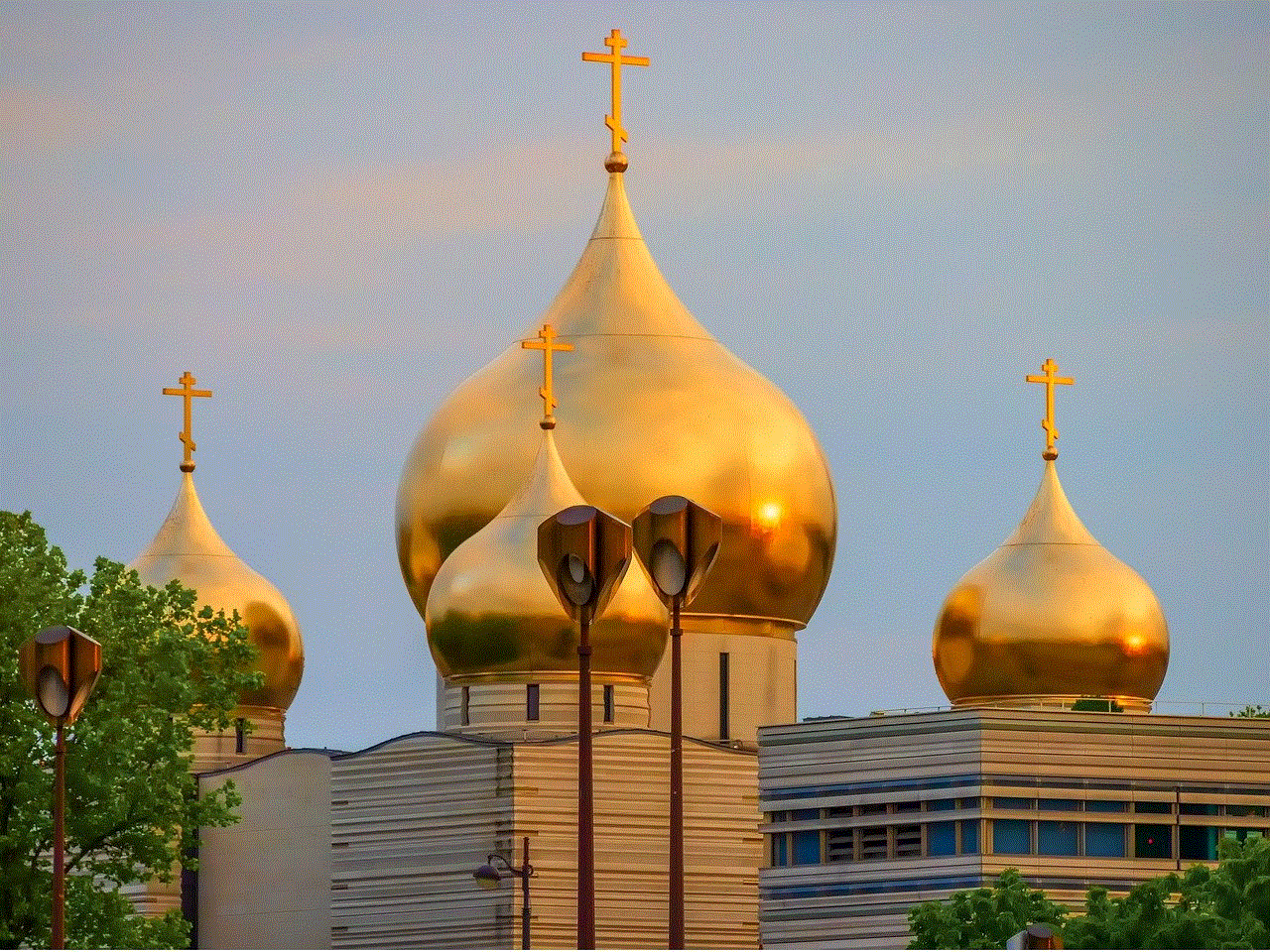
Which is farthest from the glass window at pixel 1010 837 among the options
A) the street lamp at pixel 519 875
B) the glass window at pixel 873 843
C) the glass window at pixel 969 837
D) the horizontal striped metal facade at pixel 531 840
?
the street lamp at pixel 519 875

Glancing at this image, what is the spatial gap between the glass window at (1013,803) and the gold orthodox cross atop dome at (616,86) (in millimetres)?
13249

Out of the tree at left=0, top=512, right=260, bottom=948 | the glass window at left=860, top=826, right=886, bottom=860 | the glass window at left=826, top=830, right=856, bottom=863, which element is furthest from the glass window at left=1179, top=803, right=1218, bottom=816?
the tree at left=0, top=512, right=260, bottom=948

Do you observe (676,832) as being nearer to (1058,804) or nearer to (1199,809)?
(1058,804)

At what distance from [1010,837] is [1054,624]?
5.48m

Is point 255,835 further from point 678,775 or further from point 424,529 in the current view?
point 678,775

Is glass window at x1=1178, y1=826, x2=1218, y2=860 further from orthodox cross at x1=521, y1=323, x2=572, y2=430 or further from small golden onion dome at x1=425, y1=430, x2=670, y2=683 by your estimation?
orthodox cross at x1=521, y1=323, x2=572, y2=430

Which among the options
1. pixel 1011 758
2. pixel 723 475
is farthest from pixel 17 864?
pixel 723 475

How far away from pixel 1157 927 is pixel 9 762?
11432 millimetres

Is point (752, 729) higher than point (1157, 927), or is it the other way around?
point (752, 729)

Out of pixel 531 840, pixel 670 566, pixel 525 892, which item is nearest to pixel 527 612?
pixel 531 840

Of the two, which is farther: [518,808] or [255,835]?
[255,835]

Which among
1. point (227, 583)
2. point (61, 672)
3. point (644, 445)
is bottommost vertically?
point (61, 672)

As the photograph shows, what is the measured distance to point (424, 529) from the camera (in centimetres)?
5631

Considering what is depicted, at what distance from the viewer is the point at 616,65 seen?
5709cm
